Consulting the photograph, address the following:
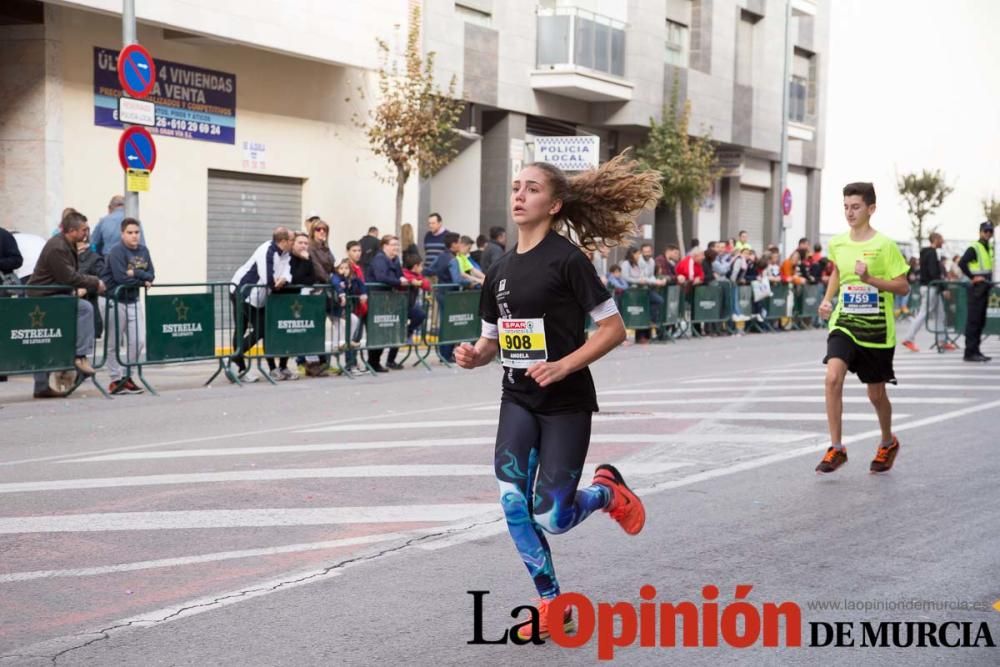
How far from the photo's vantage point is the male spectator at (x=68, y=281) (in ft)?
44.5

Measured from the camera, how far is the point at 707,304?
25.3 m

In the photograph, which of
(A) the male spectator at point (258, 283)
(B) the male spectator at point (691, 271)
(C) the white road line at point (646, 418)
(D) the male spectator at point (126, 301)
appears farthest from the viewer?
(B) the male spectator at point (691, 271)

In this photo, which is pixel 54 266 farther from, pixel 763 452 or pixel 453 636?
pixel 453 636

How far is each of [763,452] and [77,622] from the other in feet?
19.8

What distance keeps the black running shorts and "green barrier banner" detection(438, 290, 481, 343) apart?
942cm

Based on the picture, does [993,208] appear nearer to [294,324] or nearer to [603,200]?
[294,324]

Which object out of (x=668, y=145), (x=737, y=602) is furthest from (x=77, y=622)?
(x=668, y=145)

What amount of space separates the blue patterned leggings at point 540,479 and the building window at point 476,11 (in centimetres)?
2408

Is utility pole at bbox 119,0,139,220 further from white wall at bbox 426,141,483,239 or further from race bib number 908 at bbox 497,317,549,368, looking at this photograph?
white wall at bbox 426,141,483,239

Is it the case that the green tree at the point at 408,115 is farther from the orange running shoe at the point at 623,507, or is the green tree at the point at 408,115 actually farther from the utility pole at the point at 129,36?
the orange running shoe at the point at 623,507

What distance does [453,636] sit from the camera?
5.11m

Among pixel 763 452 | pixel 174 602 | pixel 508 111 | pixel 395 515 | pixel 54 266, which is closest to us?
pixel 174 602

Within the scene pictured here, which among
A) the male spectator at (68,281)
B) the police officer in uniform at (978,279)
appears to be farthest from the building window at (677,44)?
the male spectator at (68,281)

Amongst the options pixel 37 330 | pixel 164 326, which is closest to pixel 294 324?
pixel 164 326
